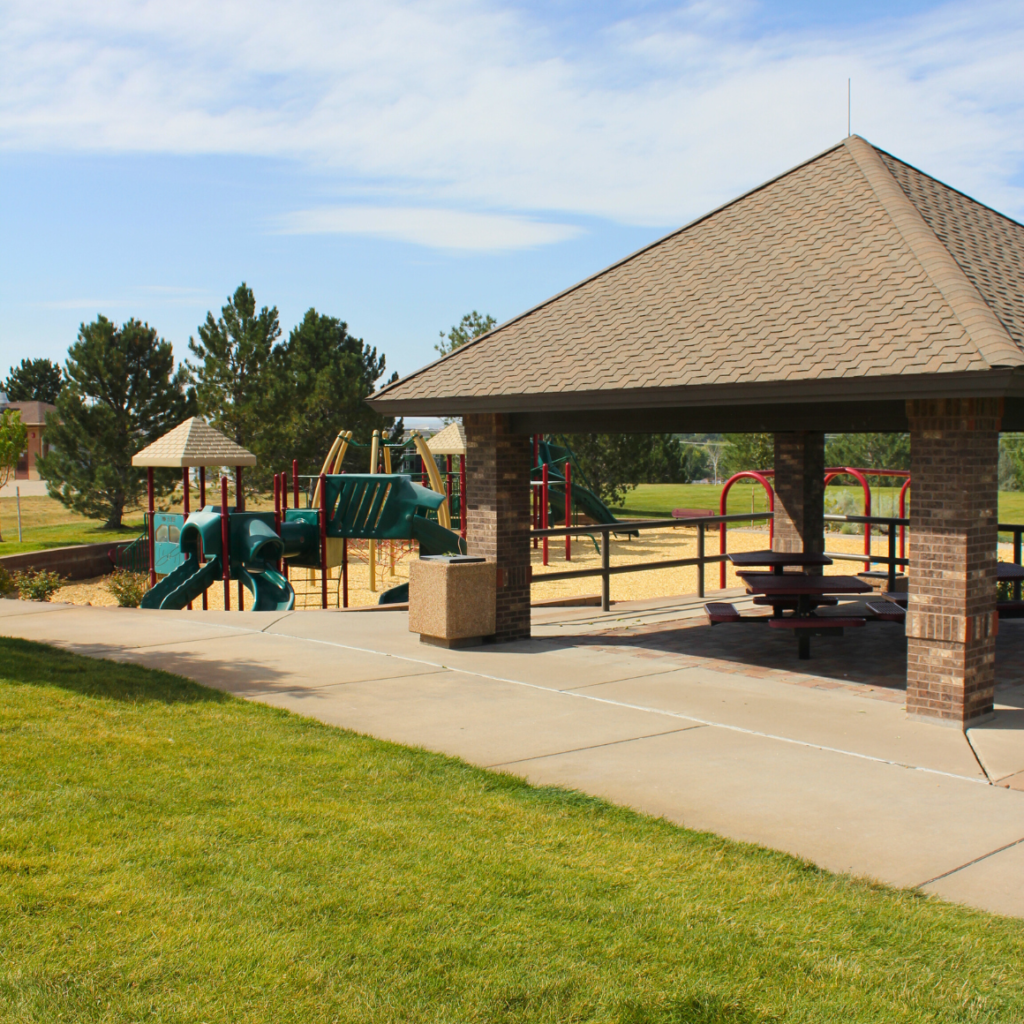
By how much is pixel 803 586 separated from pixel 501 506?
10.6 ft

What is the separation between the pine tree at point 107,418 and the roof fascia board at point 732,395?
848 inches

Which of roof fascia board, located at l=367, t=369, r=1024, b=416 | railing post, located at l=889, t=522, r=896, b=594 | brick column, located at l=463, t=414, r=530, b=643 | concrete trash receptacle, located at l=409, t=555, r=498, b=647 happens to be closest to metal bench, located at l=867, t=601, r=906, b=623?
roof fascia board, located at l=367, t=369, r=1024, b=416

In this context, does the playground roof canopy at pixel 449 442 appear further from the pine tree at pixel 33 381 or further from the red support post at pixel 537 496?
the pine tree at pixel 33 381

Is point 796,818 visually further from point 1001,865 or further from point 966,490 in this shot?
point 966,490

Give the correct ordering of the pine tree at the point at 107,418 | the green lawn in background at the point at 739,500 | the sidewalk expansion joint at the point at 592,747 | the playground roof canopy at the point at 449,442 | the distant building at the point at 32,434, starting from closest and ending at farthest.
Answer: the sidewalk expansion joint at the point at 592,747
the playground roof canopy at the point at 449,442
the pine tree at the point at 107,418
the green lawn in background at the point at 739,500
the distant building at the point at 32,434

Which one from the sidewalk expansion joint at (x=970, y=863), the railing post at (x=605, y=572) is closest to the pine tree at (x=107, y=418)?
the railing post at (x=605, y=572)

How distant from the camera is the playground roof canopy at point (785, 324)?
8148mm

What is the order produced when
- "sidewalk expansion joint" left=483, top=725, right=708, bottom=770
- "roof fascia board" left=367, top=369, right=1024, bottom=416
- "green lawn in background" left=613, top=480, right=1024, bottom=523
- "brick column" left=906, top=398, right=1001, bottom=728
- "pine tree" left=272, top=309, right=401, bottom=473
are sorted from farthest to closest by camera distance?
"green lawn in background" left=613, top=480, right=1024, bottom=523 < "pine tree" left=272, top=309, right=401, bottom=473 < "brick column" left=906, top=398, right=1001, bottom=728 < "roof fascia board" left=367, top=369, right=1024, bottom=416 < "sidewalk expansion joint" left=483, top=725, right=708, bottom=770

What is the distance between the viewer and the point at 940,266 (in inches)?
356

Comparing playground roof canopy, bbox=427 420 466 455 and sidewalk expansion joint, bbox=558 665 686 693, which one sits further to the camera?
playground roof canopy, bbox=427 420 466 455

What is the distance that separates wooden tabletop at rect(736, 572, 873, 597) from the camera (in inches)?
410

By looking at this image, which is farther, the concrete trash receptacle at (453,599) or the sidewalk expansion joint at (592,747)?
the concrete trash receptacle at (453,599)

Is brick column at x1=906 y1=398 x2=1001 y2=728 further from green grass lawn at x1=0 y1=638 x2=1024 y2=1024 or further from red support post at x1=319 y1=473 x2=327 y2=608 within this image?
red support post at x1=319 y1=473 x2=327 y2=608

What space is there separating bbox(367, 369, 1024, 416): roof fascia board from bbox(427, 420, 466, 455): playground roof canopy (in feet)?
55.6
